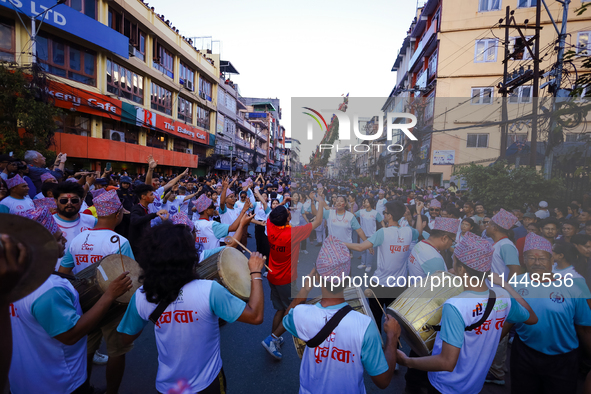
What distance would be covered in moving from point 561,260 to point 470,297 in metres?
1.54

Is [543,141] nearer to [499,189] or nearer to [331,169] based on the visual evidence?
[499,189]

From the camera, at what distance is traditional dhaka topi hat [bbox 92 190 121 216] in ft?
9.35

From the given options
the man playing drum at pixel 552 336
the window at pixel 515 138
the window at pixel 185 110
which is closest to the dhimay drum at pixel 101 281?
the man playing drum at pixel 552 336

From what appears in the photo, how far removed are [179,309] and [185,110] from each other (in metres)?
28.5

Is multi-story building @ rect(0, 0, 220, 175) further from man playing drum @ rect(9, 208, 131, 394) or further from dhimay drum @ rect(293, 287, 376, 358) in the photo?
dhimay drum @ rect(293, 287, 376, 358)

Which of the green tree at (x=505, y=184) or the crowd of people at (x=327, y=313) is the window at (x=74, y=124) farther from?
the green tree at (x=505, y=184)

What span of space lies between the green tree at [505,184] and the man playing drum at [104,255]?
3806mm

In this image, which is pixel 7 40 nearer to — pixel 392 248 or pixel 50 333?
pixel 50 333

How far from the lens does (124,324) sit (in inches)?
77.5

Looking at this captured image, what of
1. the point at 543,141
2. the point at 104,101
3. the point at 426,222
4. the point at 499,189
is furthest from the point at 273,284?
the point at 104,101

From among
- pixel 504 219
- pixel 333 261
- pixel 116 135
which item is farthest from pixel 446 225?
pixel 116 135

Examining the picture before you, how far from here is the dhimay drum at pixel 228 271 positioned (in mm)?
2424

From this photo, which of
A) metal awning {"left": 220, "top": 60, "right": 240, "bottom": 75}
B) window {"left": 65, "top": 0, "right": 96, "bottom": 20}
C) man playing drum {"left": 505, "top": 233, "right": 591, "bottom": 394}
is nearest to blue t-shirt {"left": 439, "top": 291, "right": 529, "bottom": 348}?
man playing drum {"left": 505, "top": 233, "right": 591, "bottom": 394}

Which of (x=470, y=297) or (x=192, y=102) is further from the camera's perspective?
(x=192, y=102)
